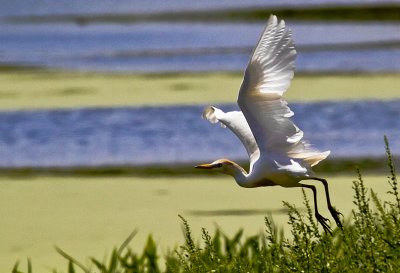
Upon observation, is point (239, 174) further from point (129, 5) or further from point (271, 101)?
point (129, 5)

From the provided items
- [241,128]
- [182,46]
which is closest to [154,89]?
[182,46]

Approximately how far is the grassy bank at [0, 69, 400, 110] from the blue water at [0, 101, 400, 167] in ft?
1.86

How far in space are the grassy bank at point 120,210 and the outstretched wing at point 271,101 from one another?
8.32ft

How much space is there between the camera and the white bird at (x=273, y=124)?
15.2ft

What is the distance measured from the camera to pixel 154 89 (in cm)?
1449

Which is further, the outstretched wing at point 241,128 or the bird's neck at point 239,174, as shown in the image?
the outstretched wing at point 241,128

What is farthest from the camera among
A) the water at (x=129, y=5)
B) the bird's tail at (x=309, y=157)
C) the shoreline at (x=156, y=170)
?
the water at (x=129, y=5)

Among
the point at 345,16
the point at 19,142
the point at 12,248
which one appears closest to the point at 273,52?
the point at 12,248

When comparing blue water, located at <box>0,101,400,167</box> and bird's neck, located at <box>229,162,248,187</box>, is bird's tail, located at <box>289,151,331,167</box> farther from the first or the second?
blue water, located at <box>0,101,400,167</box>

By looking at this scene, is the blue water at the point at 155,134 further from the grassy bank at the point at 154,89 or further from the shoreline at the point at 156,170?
the grassy bank at the point at 154,89

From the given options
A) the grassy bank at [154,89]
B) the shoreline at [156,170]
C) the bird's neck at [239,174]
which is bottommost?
the bird's neck at [239,174]

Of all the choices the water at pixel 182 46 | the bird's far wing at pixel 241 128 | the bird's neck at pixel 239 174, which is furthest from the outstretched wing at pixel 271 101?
the water at pixel 182 46

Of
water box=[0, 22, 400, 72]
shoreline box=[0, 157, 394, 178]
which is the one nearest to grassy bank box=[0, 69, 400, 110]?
water box=[0, 22, 400, 72]

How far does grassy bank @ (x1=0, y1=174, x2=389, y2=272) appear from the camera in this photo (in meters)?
7.53
